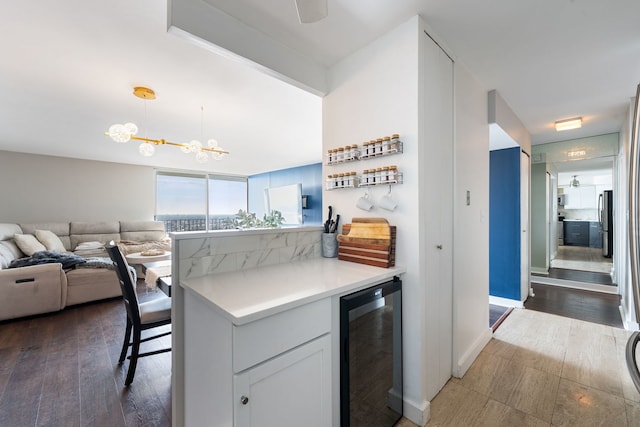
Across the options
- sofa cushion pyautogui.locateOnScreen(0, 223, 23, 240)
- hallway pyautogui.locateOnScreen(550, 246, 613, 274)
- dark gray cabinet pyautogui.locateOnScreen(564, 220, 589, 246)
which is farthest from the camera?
dark gray cabinet pyautogui.locateOnScreen(564, 220, 589, 246)

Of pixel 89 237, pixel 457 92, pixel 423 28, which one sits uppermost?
pixel 423 28

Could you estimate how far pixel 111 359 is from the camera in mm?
2174

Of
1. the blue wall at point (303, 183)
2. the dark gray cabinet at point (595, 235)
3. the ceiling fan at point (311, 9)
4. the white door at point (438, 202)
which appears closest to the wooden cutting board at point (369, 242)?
the white door at point (438, 202)

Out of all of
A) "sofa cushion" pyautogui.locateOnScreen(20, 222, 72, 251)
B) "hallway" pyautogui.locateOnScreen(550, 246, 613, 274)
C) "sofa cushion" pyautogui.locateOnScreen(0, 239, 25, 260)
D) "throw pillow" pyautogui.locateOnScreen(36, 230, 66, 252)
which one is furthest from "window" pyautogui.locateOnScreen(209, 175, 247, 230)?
"hallway" pyautogui.locateOnScreen(550, 246, 613, 274)

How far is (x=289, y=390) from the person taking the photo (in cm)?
95

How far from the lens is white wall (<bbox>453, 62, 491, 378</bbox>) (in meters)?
1.93

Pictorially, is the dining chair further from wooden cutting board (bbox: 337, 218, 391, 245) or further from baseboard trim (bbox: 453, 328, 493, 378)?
baseboard trim (bbox: 453, 328, 493, 378)

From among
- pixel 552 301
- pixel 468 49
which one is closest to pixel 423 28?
pixel 468 49

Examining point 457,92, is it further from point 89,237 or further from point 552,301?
point 89,237

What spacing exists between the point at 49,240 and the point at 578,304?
8116 mm

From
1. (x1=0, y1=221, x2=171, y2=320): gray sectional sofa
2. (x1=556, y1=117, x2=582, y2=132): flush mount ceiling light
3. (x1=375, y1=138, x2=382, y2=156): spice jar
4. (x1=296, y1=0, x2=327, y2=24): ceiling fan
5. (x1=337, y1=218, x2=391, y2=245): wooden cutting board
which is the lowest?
(x1=0, y1=221, x2=171, y2=320): gray sectional sofa

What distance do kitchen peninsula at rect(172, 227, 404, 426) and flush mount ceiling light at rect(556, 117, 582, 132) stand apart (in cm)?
344

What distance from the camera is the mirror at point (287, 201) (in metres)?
7.14

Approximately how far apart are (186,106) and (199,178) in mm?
4722
